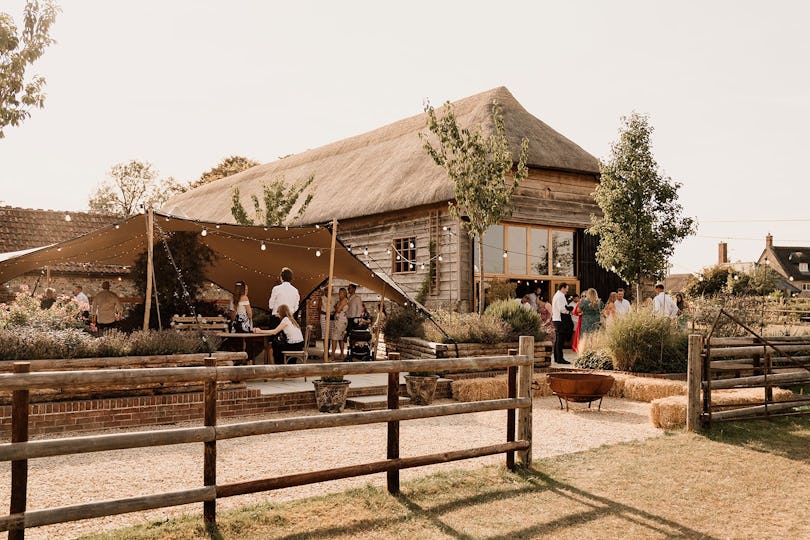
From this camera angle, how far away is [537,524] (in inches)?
188

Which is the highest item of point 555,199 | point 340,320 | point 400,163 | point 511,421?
point 400,163

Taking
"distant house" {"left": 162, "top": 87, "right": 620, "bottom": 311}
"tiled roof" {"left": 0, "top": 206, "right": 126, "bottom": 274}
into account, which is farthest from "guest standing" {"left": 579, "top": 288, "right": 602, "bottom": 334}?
"tiled roof" {"left": 0, "top": 206, "right": 126, "bottom": 274}

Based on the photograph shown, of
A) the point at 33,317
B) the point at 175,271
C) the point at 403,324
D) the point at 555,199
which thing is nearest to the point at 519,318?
the point at 403,324

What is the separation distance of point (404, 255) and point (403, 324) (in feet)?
16.3

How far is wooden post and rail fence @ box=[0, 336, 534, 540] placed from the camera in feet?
12.9

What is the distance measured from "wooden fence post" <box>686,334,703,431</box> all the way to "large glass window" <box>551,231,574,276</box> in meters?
11.3

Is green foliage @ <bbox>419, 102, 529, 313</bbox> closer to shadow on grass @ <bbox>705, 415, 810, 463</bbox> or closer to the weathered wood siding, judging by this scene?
the weathered wood siding

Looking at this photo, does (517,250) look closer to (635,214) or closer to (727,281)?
(635,214)

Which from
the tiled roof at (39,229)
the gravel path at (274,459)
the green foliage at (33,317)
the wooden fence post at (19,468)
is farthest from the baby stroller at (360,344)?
the tiled roof at (39,229)

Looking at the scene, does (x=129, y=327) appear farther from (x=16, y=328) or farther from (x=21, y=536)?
(x=21, y=536)

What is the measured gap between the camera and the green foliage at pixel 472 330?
512 inches

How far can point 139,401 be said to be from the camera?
8492mm

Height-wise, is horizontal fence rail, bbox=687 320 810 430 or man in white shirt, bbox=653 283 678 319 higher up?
man in white shirt, bbox=653 283 678 319

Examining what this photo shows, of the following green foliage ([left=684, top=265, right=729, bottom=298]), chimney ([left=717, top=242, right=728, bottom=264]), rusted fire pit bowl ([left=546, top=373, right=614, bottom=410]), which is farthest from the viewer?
chimney ([left=717, top=242, right=728, bottom=264])
